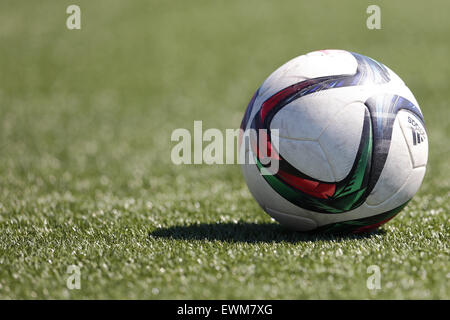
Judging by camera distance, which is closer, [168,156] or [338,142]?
[338,142]

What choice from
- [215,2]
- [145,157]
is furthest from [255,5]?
[145,157]

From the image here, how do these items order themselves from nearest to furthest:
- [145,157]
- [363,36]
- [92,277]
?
1. [92,277]
2. [145,157]
3. [363,36]

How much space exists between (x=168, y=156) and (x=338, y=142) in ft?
21.6

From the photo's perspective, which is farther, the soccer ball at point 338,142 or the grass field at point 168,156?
the soccer ball at point 338,142

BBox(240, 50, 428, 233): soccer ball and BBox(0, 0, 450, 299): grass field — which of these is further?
BBox(240, 50, 428, 233): soccer ball

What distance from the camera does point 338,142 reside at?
5082 millimetres

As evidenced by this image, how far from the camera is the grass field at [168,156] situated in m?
4.55

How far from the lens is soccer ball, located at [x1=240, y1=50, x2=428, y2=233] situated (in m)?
5.11

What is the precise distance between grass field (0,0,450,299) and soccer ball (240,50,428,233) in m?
0.41

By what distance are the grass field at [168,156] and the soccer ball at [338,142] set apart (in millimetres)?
412

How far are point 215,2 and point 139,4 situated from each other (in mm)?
4041

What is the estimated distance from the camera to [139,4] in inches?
1094

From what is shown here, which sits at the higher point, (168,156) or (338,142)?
(338,142)
